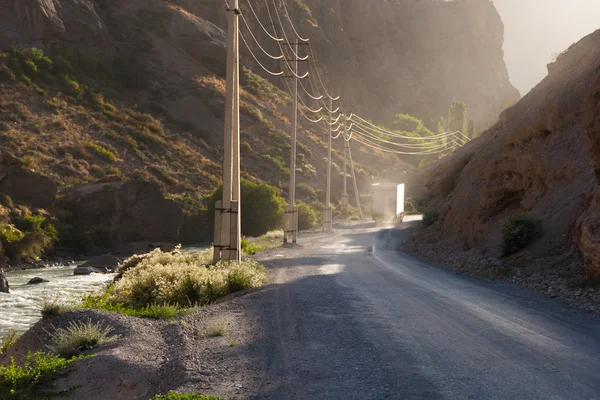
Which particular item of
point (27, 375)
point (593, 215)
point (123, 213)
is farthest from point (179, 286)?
point (123, 213)

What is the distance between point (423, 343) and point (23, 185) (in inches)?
1838

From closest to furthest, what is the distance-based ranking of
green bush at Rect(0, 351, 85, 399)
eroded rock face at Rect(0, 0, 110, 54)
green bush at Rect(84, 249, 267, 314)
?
green bush at Rect(0, 351, 85, 399) < green bush at Rect(84, 249, 267, 314) < eroded rock face at Rect(0, 0, 110, 54)

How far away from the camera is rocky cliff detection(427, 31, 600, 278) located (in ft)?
71.0

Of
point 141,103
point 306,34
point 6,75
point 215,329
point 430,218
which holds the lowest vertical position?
point 215,329

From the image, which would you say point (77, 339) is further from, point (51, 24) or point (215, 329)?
point (51, 24)

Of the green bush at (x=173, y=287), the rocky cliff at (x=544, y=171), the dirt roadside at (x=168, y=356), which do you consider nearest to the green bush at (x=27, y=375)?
the dirt roadside at (x=168, y=356)

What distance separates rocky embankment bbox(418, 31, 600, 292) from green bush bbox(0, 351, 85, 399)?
11.1 meters

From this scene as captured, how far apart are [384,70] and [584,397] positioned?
180 m

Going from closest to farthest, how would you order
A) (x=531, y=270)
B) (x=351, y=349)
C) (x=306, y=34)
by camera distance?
1. (x=351, y=349)
2. (x=531, y=270)
3. (x=306, y=34)

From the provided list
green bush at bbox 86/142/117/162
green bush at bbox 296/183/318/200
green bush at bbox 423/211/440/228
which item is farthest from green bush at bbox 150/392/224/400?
green bush at bbox 296/183/318/200

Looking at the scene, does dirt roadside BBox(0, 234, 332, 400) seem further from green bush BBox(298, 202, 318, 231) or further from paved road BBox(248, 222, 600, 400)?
green bush BBox(298, 202, 318, 231)

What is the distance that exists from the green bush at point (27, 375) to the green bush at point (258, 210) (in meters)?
48.7

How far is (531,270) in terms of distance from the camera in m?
19.5

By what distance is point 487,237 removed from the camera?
26.5 meters
